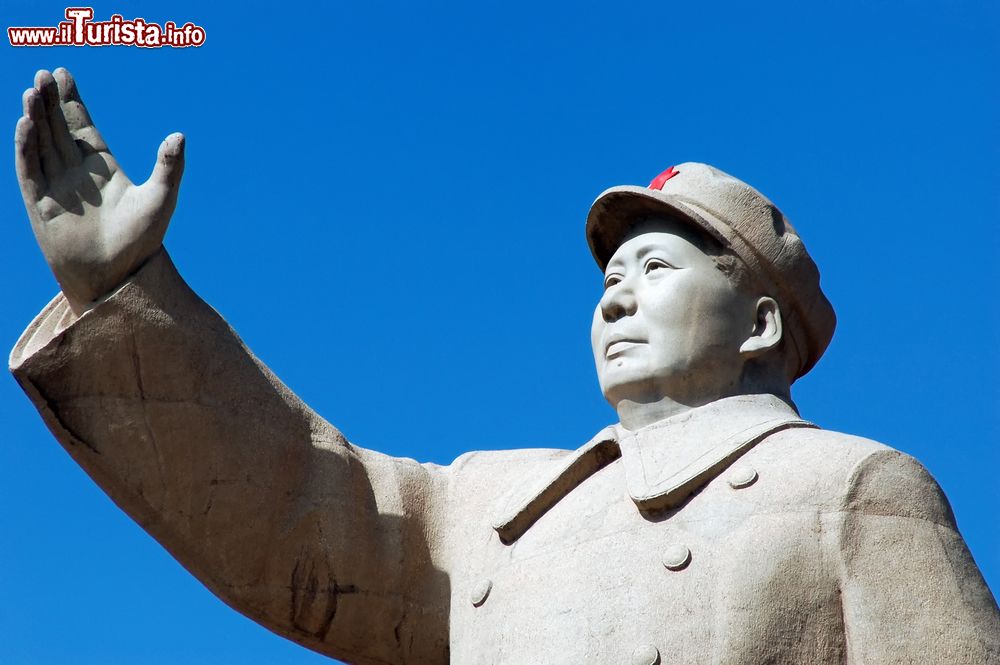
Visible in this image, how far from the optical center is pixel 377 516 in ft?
28.8

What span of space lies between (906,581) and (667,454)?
114cm

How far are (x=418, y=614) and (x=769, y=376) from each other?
6.28 feet

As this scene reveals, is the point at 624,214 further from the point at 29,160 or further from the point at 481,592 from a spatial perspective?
the point at 29,160

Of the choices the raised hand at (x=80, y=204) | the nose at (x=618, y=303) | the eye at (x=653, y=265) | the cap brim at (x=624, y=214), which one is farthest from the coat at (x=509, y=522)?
the cap brim at (x=624, y=214)

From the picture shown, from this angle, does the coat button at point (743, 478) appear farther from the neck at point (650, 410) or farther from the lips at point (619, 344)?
the lips at point (619, 344)

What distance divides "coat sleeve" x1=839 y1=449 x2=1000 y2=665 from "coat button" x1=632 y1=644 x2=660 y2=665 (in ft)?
2.47

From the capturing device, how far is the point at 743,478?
25.8ft

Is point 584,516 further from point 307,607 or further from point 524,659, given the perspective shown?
point 307,607

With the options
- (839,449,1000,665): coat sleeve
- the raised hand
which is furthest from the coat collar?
the raised hand

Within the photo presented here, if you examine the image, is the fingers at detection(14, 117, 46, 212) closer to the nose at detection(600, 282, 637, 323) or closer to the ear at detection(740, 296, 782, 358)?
the nose at detection(600, 282, 637, 323)

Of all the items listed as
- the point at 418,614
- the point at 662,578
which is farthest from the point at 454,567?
the point at 662,578

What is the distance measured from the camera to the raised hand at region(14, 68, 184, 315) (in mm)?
8062

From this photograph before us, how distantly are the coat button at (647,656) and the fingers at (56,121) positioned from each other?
122 inches

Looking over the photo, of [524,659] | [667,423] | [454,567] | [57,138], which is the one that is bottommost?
[524,659]
